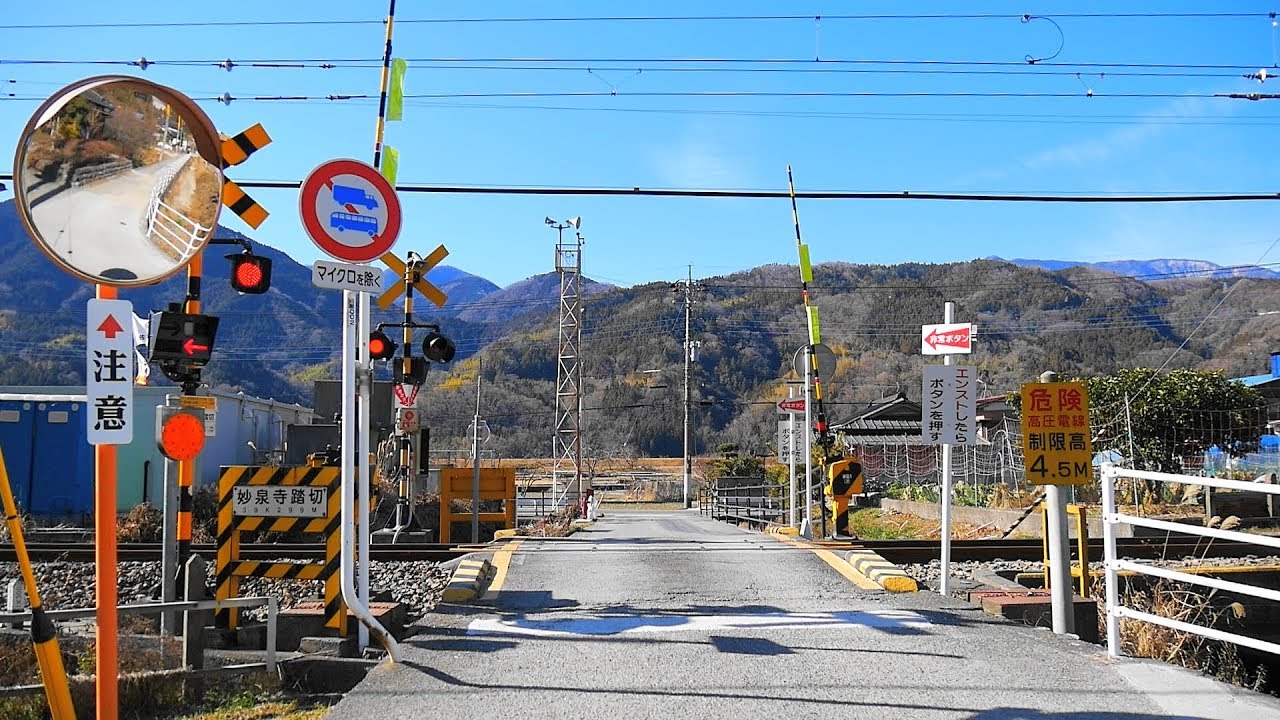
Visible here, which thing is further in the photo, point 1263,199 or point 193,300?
point 1263,199

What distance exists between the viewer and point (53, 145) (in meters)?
4.16

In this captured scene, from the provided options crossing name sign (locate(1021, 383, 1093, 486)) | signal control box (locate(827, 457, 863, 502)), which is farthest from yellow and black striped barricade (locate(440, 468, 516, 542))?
crossing name sign (locate(1021, 383, 1093, 486))

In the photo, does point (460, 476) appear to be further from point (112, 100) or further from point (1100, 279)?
point (1100, 279)

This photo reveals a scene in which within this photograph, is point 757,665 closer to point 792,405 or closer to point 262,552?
point 262,552

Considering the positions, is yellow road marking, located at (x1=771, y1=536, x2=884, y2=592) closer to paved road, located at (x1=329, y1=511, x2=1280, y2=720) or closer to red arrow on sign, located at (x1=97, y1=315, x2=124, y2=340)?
paved road, located at (x1=329, y1=511, x2=1280, y2=720)

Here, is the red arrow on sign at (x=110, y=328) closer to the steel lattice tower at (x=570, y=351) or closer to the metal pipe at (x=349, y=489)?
the metal pipe at (x=349, y=489)

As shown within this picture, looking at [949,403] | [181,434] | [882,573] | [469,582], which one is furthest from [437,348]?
[181,434]

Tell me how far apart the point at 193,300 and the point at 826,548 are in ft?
24.8

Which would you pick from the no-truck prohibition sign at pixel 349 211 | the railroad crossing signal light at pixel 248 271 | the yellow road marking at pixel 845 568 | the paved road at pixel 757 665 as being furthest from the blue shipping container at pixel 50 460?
the no-truck prohibition sign at pixel 349 211

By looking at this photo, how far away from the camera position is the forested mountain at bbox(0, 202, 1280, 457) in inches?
3839

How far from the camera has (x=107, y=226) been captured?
4.37 metres

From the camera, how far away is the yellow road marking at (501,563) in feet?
29.5

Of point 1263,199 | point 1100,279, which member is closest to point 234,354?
point 1100,279

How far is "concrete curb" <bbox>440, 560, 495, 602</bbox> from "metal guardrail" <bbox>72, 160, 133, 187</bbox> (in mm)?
4566
